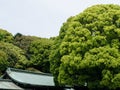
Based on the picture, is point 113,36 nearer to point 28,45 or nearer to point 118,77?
point 118,77

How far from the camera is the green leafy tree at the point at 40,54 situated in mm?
51312

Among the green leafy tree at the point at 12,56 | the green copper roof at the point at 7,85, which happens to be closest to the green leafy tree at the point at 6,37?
the green leafy tree at the point at 12,56

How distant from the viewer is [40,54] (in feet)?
171

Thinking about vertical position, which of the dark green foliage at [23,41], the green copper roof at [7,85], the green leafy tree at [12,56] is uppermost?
the dark green foliage at [23,41]

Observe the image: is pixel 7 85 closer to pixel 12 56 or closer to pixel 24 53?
pixel 12 56

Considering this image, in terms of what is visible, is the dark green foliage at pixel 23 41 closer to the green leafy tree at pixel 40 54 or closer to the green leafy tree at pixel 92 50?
the green leafy tree at pixel 40 54

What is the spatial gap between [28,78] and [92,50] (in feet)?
35.8

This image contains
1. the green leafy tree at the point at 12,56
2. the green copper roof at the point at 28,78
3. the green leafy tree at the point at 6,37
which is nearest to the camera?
the green copper roof at the point at 28,78

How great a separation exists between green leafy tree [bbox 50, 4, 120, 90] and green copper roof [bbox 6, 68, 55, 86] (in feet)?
17.6

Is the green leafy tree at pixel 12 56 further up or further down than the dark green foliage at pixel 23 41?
further down

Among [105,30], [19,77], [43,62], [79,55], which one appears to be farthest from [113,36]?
[43,62]

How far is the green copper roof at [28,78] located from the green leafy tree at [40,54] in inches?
454

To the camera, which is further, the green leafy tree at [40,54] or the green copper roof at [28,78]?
the green leafy tree at [40,54]

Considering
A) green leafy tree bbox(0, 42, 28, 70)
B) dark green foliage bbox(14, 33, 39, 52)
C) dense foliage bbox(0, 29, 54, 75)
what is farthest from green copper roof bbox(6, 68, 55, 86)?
dark green foliage bbox(14, 33, 39, 52)
